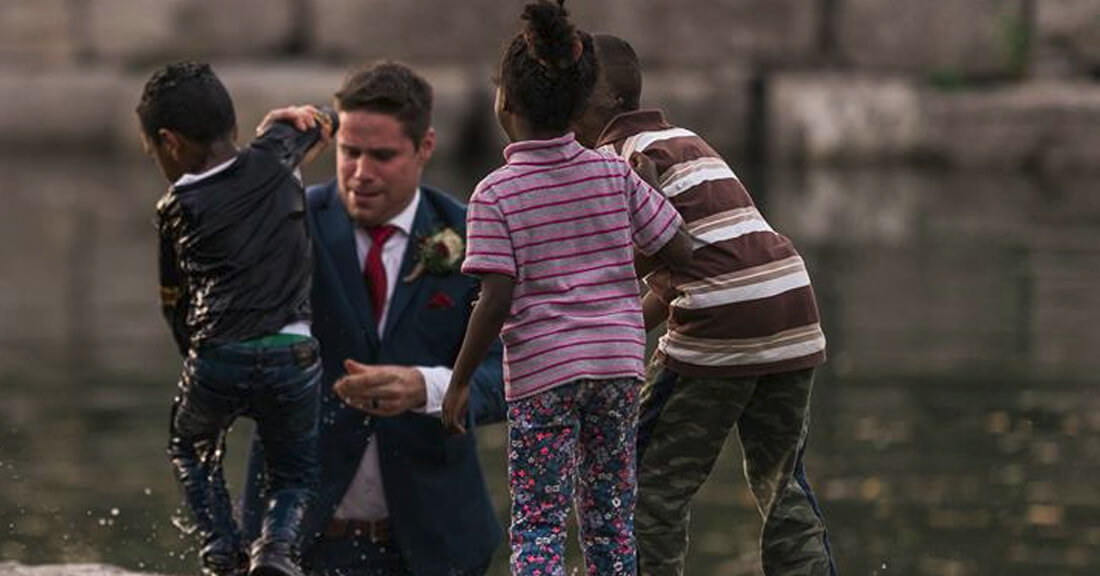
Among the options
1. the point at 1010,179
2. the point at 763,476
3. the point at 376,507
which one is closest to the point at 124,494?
the point at 376,507

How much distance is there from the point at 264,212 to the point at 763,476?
1255 mm

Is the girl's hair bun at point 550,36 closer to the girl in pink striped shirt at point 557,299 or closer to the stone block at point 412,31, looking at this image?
the girl in pink striped shirt at point 557,299

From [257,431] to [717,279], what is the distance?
122 centimetres

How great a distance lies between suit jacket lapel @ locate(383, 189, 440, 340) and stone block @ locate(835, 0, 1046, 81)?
12.6 meters

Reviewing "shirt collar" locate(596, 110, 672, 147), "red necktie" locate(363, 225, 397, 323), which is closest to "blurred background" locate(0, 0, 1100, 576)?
"red necktie" locate(363, 225, 397, 323)

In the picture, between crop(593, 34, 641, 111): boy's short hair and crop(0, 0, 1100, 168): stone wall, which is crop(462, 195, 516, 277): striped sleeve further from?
crop(0, 0, 1100, 168): stone wall

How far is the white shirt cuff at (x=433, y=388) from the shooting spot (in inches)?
237

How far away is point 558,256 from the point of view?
5074mm

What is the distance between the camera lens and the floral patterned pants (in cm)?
509

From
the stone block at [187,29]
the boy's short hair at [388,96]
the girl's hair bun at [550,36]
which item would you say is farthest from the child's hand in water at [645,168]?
the stone block at [187,29]

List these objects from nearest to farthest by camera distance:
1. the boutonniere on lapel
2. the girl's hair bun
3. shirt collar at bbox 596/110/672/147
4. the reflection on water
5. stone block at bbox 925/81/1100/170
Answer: the girl's hair bun, shirt collar at bbox 596/110/672/147, the boutonniere on lapel, the reflection on water, stone block at bbox 925/81/1100/170

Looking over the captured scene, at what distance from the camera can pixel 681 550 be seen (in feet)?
17.8

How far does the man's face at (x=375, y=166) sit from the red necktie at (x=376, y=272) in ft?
0.09

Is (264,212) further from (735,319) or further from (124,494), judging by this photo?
(124,494)
